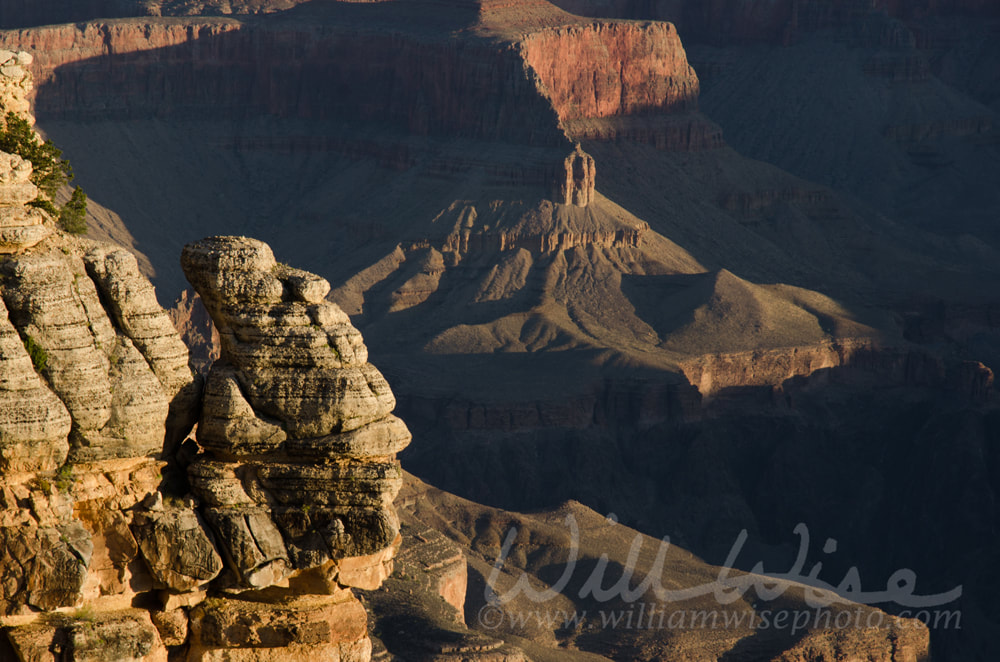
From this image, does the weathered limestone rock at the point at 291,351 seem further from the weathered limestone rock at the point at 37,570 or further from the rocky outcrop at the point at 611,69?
the rocky outcrop at the point at 611,69

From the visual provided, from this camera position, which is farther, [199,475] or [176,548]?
[199,475]

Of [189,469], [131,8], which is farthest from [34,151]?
[131,8]

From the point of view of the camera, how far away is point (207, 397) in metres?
31.5

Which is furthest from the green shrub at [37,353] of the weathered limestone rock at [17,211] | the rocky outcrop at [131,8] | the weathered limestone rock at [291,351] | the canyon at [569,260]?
the rocky outcrop at [131,8]

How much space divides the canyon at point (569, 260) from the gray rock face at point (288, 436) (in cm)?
5590

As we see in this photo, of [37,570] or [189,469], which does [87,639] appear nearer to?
[37,570]

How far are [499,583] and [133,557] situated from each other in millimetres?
58950

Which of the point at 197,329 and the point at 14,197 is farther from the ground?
the point at 14,197

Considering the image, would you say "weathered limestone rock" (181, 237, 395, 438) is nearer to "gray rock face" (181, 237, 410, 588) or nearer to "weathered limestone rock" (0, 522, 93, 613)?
"gray rock face" (181, 237, 410, 588)

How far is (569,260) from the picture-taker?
156375 millimetres

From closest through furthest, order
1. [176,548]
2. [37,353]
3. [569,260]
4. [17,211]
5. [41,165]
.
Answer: [37,353]
[17,211]
[176,548]
[41,165]
[569,260]

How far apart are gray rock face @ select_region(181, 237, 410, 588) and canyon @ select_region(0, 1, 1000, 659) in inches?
2201

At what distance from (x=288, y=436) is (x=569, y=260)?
412 ft

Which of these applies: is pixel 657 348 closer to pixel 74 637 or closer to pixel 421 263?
pixel 421 263
